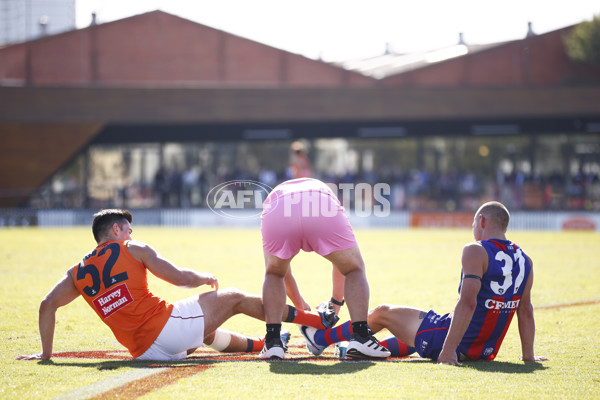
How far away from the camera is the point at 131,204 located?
107ft

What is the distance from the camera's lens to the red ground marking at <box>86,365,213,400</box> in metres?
4.34

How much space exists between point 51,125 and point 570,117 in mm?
22951

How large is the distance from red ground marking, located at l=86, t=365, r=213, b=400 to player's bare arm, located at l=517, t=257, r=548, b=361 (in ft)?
7.59

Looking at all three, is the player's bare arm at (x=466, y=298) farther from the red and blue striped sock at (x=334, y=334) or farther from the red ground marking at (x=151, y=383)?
the red ground marking at (x=151, y=383)

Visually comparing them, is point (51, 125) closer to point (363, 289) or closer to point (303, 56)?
point (303, 56)

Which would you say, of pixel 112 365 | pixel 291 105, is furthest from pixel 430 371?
pixel 291 105

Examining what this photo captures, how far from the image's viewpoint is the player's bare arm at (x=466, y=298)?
507 cm

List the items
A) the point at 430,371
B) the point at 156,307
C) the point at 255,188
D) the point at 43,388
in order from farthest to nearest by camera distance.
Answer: the point at 255,188 → the point at 156,307 → the point at 430,371 → the point at 43,388

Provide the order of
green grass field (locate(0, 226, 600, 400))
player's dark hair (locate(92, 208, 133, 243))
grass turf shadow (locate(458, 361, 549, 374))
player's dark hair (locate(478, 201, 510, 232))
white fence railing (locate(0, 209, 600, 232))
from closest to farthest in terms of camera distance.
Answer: green grass field (locate(0, 226, 600, 400)) < grass turf shadow (locate(458, 361, 549, 374)) < player's dark hair (locate(478, 201, 510, 232)) < player's dark hair (locate(92, 208, 133, 243)) < white fence railing (locate(0, 209, 600, 232))

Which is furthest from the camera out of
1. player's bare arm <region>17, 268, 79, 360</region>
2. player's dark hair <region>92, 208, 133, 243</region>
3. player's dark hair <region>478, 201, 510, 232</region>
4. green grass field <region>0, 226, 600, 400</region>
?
player's dark hair <region>92, 208, 133, 243</region>

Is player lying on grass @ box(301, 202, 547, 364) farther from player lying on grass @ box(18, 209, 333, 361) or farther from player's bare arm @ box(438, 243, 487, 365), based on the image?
player lying on grass @ box(18, 209, 333, 361)

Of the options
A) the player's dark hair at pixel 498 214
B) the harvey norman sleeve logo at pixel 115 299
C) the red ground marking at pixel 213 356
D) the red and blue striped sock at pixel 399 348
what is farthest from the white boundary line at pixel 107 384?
the player's dark hair at pixel 498 214

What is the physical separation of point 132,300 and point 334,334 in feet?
5.26

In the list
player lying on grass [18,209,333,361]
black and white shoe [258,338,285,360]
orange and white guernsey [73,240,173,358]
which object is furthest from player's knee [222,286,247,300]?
orange and white guernsey [73,240,173,358]
